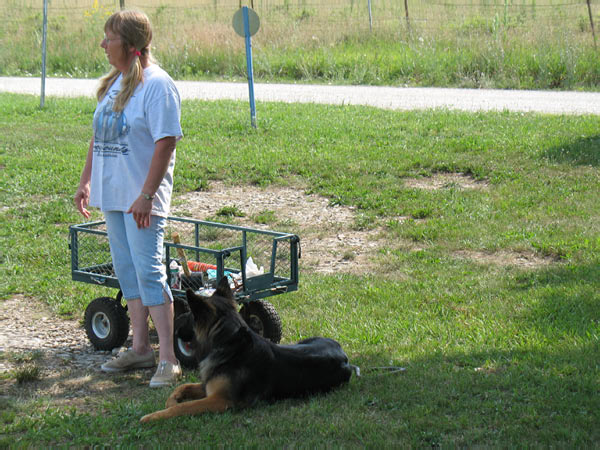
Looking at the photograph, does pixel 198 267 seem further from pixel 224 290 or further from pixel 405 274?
pixel 405 274

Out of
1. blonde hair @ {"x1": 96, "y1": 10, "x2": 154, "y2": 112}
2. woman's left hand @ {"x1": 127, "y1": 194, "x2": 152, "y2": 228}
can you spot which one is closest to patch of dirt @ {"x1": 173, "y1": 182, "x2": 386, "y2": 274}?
woman's left hand @ {"x1": 127, "y1": 194, "x2": 152, "y2": 228}

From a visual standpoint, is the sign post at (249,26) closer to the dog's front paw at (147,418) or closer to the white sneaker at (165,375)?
the white sneaker at (165,375)

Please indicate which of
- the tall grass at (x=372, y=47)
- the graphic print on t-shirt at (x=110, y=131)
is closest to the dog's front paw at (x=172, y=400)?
the graphic print on t-shirt at (x=110, y=131)

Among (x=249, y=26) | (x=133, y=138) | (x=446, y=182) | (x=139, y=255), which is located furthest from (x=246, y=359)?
(x=249, y=26)

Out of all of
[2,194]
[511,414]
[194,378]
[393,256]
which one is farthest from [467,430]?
[2,194]

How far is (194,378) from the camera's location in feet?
14.7

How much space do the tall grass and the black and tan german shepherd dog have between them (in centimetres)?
1350

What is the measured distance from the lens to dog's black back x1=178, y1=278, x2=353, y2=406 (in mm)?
3849

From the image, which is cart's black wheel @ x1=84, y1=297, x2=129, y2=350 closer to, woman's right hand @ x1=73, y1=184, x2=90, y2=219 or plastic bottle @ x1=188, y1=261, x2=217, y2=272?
plastic bottle @ x1=188, y1=261, x2=217, y2=272

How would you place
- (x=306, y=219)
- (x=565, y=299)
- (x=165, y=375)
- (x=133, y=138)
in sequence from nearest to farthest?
(x=133, y=138), (x=165, y=375), (x=565, y=299), (x=306, y=219)

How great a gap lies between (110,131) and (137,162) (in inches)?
9.0

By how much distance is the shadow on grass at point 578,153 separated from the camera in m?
9.48

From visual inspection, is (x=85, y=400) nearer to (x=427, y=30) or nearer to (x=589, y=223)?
(x=589, y=223)

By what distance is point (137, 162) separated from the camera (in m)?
4.23
